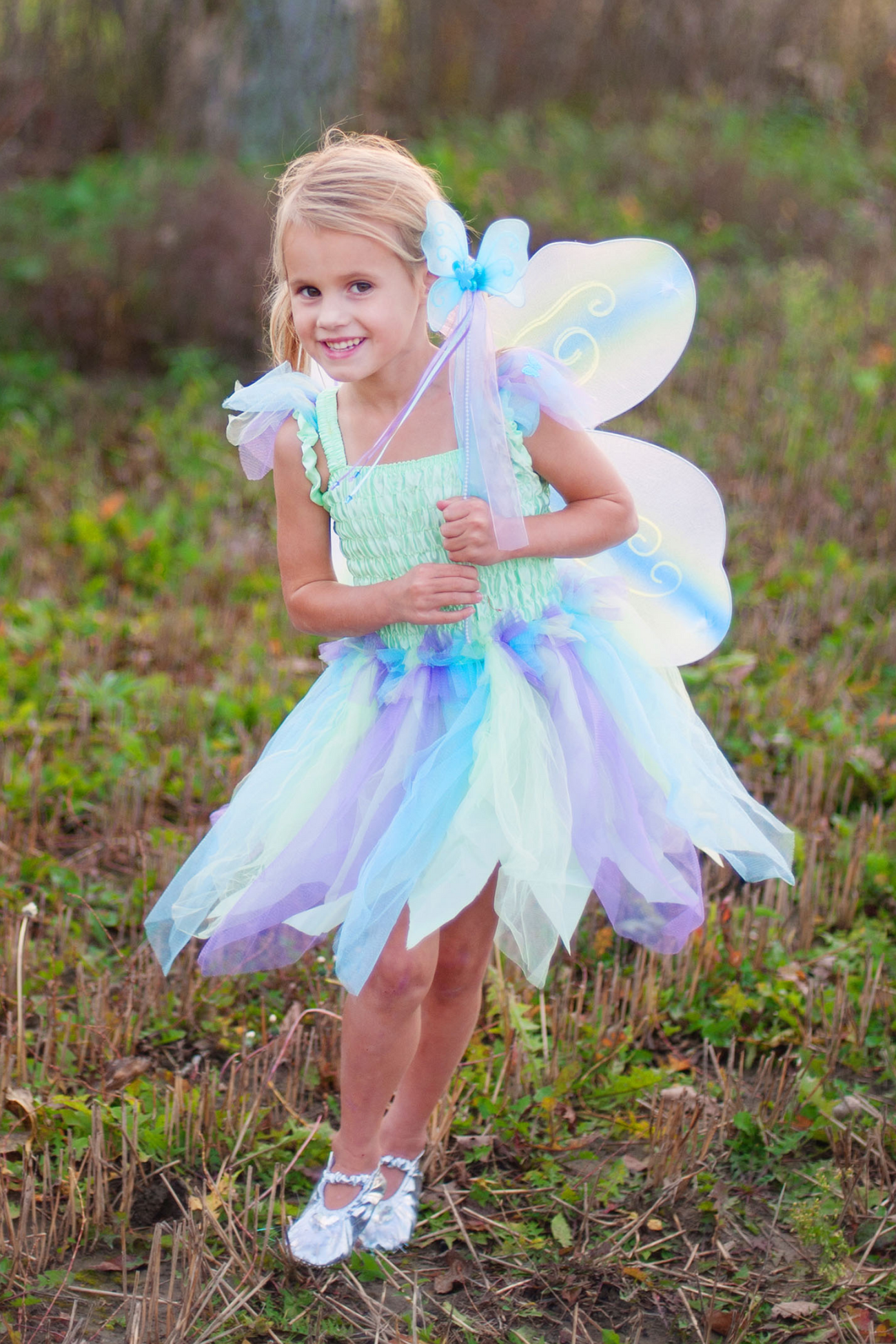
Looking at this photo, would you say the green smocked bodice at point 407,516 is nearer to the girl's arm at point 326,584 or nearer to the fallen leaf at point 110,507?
the girl's arm at point 326,584

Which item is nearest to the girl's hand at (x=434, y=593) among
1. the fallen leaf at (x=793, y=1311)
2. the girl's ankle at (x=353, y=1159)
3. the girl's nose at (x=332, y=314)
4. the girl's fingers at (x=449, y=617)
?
the girl's fingers at (x=449, y=617)

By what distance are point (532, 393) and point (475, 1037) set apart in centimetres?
138

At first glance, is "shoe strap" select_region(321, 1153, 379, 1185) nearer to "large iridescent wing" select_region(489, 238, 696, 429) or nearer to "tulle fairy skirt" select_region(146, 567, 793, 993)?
"tulle fairy skirt" select_region(146, 567, 793, 993)

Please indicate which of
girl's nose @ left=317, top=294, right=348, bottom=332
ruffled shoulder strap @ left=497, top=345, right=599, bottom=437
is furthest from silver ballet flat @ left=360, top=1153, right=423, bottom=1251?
girl's nose @ left=317, top=294, right=348, bottom=332

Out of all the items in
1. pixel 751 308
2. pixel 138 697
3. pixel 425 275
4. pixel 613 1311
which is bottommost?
pixel 613 1311

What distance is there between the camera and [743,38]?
38.2 ft

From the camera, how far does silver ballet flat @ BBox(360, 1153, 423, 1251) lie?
2.24 meters

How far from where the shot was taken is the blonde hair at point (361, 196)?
1.93 m

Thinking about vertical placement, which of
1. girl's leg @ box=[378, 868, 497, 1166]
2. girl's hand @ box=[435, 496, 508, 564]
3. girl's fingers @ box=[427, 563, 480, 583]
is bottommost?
girl's leg @ box=[378, 868, 497, 1166]

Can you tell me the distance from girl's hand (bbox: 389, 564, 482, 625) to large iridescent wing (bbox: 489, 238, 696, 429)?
0.46 meters

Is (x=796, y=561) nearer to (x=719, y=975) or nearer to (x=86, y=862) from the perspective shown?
(x=719, y=975)

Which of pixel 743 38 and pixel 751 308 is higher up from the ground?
pixel 743 38

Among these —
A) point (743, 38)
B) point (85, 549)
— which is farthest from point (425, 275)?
point (743, 38)

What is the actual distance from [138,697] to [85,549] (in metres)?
1.27
